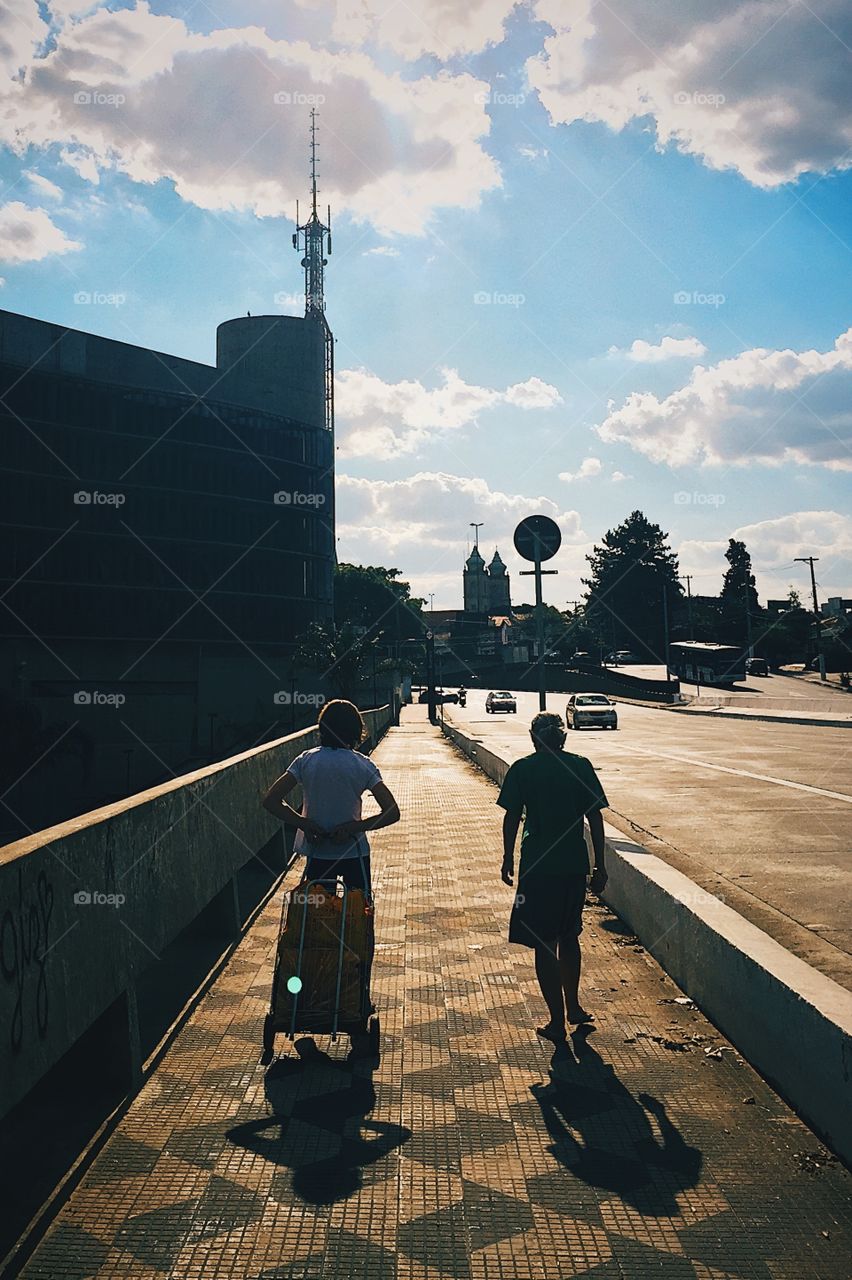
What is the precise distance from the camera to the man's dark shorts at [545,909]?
5496 millimetres

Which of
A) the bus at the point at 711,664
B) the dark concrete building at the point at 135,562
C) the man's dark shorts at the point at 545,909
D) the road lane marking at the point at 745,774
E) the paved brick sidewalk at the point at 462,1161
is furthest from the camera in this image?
the bus at the point at 711,664

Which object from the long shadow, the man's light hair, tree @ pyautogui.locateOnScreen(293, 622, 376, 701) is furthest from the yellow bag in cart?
tree @ pyautogui.locateOnScreen(293, 622, 376, 701)

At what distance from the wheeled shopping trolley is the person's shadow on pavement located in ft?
3.23

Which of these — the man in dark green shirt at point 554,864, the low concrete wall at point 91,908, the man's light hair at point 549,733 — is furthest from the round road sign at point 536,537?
the man in dark green shirt at point 554,864

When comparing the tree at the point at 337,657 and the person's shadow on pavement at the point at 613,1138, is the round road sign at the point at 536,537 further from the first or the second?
the tree at the point at 337,657

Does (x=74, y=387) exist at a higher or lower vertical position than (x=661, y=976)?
higher

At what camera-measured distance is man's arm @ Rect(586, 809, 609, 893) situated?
573 centimetres

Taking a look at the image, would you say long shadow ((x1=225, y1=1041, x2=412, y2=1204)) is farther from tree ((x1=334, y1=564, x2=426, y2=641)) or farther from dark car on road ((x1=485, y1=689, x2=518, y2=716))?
tree ((x1=334, y1=564, x2=426, y2=641))

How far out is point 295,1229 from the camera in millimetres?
3461

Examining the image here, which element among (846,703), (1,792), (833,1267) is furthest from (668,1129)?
(1,792)

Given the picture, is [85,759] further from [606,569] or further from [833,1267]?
[606,569]

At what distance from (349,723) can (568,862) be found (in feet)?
4.68

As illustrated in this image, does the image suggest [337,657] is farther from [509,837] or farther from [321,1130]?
[321,1130]

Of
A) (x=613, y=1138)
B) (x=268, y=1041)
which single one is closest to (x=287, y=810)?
(x=268, y=1041)
